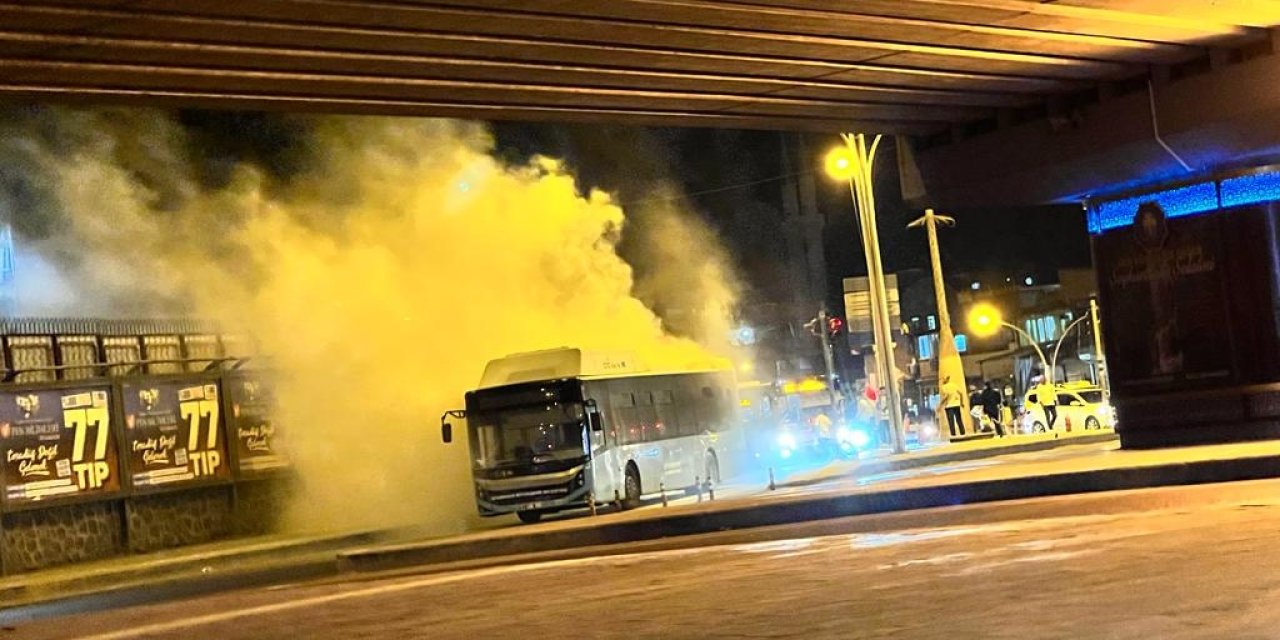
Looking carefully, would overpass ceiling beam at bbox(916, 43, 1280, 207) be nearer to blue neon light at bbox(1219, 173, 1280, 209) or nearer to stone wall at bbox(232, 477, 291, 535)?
blue neon light at bbox(1219, 173, 1280, 209)

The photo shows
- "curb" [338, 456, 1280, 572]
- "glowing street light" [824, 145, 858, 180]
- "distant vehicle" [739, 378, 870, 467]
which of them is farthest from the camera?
"glowing street light" [824, 145, 858, 180]

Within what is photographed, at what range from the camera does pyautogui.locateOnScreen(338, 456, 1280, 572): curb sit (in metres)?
16.5

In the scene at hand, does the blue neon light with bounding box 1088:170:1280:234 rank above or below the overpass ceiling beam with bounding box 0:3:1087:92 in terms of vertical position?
below

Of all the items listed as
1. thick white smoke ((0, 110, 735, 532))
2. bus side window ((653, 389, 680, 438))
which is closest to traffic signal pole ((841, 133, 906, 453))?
thick white smoke ((0, 110, 735, 532))

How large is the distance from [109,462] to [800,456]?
2017 centimetres

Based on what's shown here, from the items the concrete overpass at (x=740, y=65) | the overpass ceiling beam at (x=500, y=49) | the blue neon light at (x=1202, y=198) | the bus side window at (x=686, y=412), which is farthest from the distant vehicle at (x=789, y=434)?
the overpass ceiling beam at (x=500, y=49)

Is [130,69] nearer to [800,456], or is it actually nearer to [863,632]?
[863,632]

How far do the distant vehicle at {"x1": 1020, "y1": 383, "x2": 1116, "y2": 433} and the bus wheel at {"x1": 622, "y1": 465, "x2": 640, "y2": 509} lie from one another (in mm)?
18354

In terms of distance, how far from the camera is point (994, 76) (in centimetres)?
1878

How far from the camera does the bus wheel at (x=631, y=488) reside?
2730 cm

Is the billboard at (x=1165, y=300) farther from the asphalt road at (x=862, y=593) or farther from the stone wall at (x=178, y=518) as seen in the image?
the stone wall at (x=178, y=518)

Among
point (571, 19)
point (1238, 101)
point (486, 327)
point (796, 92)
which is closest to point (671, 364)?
point (486, 327)

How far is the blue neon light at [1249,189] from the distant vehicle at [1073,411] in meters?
22.1

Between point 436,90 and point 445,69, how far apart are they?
1.05 m
